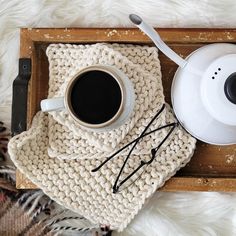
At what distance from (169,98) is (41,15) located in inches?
7.7

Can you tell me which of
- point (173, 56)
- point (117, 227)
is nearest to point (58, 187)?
point (117, 227)

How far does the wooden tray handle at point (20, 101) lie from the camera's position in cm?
67

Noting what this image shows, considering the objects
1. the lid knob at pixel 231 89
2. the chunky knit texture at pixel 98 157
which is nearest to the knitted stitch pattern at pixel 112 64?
the chunky knit texture at pixel 98 157

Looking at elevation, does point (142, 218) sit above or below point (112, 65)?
below

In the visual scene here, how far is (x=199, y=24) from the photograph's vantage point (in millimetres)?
719

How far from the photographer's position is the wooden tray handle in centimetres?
67

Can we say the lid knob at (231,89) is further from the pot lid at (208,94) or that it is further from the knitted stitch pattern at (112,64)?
the knitted stitch pattern at (112,64)

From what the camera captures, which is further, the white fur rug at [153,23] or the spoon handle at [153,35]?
the white fur rug at [153,23]

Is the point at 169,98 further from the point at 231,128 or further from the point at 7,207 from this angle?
the point at 7,207

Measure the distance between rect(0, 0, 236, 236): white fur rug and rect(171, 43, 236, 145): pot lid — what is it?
95mm

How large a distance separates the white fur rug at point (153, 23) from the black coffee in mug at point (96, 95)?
0.12 m

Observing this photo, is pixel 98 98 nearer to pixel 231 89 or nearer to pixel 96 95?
pixel 96 95

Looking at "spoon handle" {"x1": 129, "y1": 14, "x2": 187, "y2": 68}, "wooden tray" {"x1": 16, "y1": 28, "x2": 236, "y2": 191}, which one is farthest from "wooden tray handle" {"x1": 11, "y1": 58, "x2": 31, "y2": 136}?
"spoon handle" {"x1": 129, "y1": 14, "x2": 187, "y2": 68}

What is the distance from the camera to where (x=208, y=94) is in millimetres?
593
